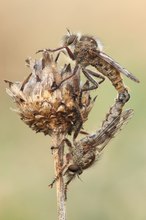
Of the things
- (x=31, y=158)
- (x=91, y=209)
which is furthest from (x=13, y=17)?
(x=91, y=209)

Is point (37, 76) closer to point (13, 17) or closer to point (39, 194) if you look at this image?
point (39, 194)

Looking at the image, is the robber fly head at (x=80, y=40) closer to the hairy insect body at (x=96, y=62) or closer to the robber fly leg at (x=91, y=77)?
the hairy insect body at (x=96, y=62)

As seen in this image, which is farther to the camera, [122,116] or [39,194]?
[39,194]

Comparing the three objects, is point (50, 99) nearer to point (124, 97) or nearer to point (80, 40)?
point (80, 40)

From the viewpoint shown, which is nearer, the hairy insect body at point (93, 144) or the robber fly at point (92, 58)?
the hairy insect body at point (93, 144)

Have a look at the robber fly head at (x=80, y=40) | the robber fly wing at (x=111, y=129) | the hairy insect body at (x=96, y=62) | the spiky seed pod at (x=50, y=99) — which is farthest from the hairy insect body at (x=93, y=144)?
the robber fly head at (x=80, y=40)
